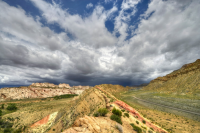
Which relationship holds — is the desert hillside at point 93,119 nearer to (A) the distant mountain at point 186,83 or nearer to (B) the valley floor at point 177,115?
(B) the valley floor at point 177,115

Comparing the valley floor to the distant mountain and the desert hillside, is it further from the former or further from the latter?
the distant mountain

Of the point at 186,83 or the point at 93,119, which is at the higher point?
the point at 186,83

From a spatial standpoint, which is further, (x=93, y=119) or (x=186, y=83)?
(x=186, y=83)

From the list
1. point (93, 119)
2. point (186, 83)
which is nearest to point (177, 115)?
point (93, 119)

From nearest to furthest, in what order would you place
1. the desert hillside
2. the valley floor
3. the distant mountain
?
the desert hillside, the valley floor, the distant mountain

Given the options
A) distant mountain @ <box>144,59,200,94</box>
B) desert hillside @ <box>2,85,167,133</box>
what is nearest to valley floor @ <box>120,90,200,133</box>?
desert hillside @ <box>2,85,167,133</box>

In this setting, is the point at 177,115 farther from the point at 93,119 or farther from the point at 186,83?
the point at 186,83

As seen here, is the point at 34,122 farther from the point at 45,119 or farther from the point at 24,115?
the point at 24,115

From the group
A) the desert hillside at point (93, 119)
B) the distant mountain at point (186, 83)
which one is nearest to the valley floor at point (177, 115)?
the desert hillside at point (93, 119)

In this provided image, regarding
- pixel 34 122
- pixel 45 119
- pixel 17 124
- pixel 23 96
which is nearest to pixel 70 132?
pixel 45 119

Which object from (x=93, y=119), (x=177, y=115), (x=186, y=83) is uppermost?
(x=186, y=83)

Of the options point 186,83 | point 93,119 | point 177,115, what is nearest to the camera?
point 93,119

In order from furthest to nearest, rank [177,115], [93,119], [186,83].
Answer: [186,83] < [177,115] < [93,119]

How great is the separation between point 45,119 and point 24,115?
1624 centimetres
